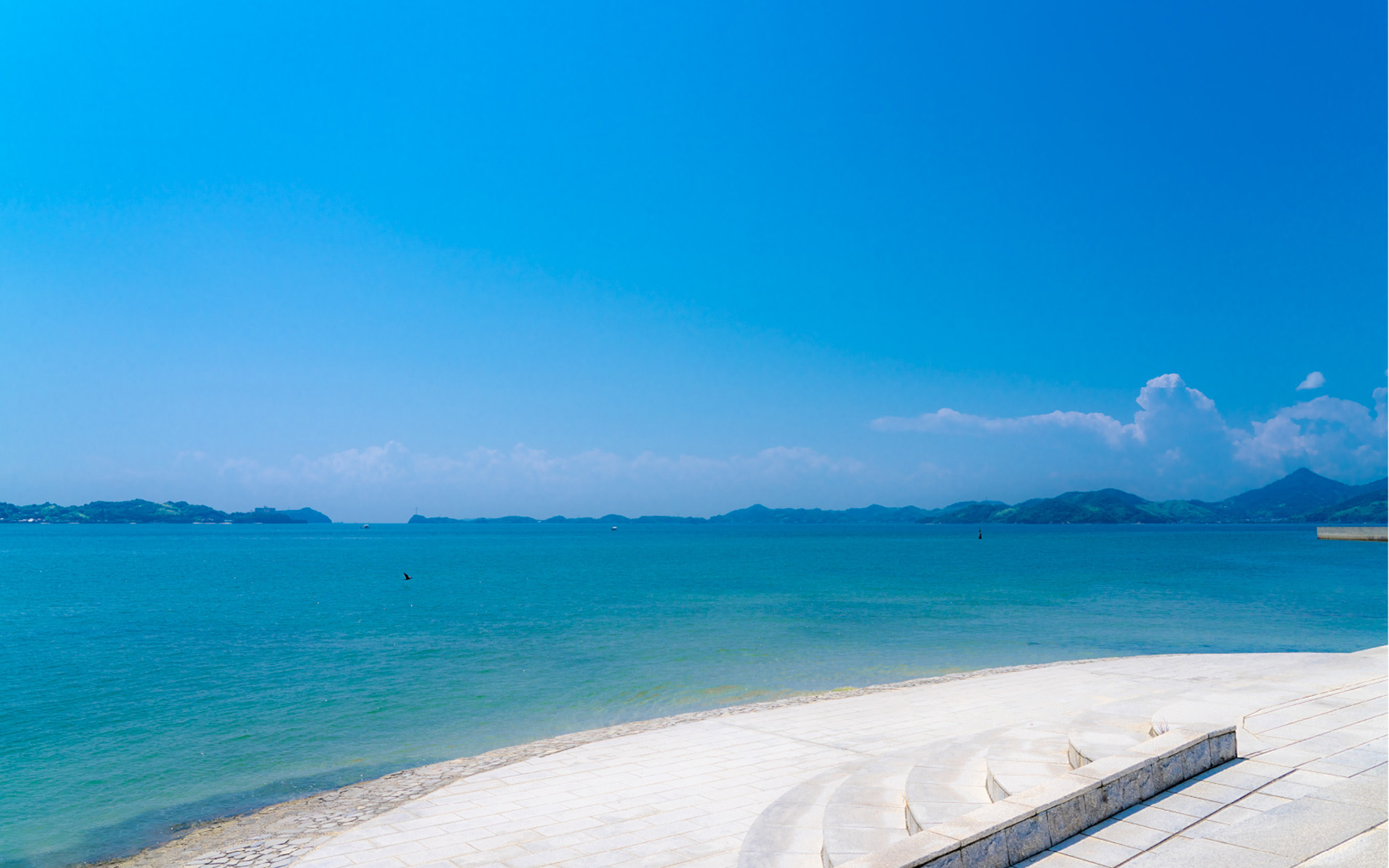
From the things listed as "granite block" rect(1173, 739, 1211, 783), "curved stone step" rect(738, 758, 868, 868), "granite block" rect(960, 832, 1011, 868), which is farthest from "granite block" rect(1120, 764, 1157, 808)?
"curved stone step" rect(738, 758, 868, 868)

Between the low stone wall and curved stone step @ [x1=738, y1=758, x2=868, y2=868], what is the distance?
131803 millimetres

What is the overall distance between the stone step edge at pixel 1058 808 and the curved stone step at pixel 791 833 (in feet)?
5.95

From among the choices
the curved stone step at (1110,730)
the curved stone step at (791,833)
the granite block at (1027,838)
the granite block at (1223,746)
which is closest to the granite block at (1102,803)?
the granite block at (1027,838)

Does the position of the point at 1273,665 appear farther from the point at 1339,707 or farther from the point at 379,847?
the point at 379,847

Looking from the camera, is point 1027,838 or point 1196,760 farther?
point 1196,760

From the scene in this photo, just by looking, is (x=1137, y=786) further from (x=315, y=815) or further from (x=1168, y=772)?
(x=315, y=815)

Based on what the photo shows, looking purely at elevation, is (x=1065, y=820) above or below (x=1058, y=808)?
below

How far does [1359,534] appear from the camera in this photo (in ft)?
397

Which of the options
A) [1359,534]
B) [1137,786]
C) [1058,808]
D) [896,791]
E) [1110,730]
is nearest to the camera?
[1058,808]

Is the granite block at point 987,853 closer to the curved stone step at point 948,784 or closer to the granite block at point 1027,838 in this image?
the granite block at point 1027,838

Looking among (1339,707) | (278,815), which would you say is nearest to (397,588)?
(278,815)

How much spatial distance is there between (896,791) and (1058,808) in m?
2.80

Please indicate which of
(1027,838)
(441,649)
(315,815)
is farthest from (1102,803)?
(441,649)

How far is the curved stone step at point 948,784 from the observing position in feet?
22.4
